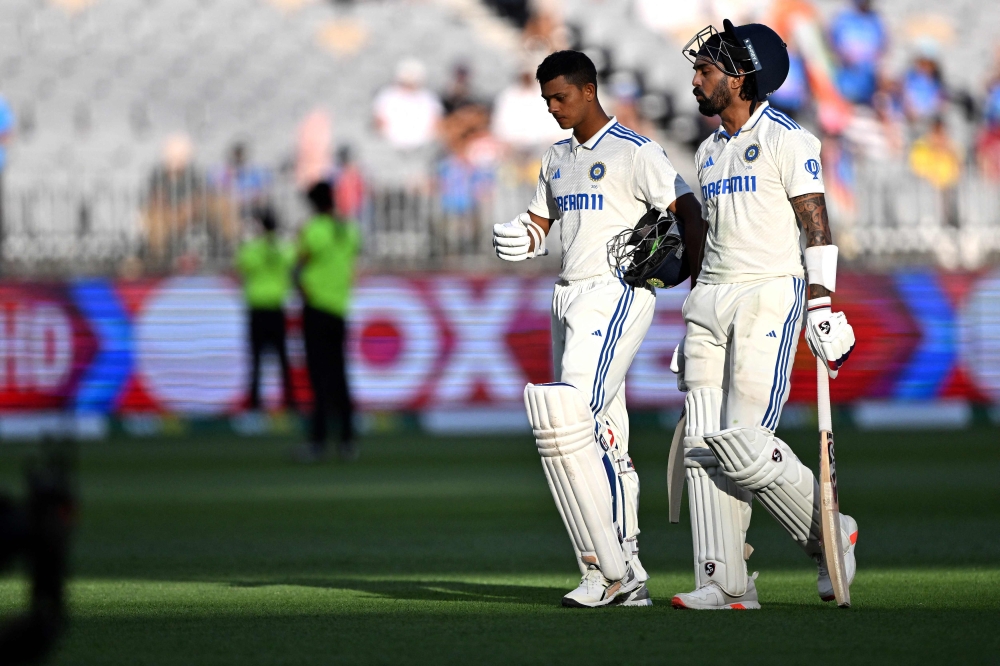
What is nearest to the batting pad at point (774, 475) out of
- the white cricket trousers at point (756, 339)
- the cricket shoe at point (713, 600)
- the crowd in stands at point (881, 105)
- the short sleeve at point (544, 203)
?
the white cricket trousers at point (756, 339)

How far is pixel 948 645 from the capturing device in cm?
497

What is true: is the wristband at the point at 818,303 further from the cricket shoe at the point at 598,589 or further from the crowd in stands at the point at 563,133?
the crowd in stands at the point at 563,133

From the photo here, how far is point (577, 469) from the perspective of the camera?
Result: 5.90 m

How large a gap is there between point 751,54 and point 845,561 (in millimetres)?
1811

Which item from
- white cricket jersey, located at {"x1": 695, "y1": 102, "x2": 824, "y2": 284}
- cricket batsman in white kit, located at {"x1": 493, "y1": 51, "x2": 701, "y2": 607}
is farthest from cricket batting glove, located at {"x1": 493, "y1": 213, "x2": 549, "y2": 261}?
white cricket jersey, located at {"x1": 695, "y1": 102, "x2": 824, "y2": 284}

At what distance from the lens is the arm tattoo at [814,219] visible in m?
5.68

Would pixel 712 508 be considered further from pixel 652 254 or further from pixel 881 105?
pixel 881 105

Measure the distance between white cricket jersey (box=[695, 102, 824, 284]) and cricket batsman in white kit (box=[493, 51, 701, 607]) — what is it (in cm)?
25

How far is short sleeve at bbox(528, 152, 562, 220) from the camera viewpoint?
21.2 feet

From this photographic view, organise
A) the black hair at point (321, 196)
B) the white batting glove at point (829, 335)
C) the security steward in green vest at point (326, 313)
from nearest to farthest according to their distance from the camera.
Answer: the white batting glove at point (829, 335)
the black hair at point (321, 196)
the security steward in green vest at point (326, 313)

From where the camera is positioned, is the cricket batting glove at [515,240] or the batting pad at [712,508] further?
the cricket batting glove at [515,240]

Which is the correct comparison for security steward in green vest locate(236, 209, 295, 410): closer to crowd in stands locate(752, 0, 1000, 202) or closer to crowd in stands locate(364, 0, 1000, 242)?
crowd in stands locate(364, 0, 1000, 242)

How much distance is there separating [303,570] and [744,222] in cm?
281

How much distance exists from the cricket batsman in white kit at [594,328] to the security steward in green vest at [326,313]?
25.0ft
